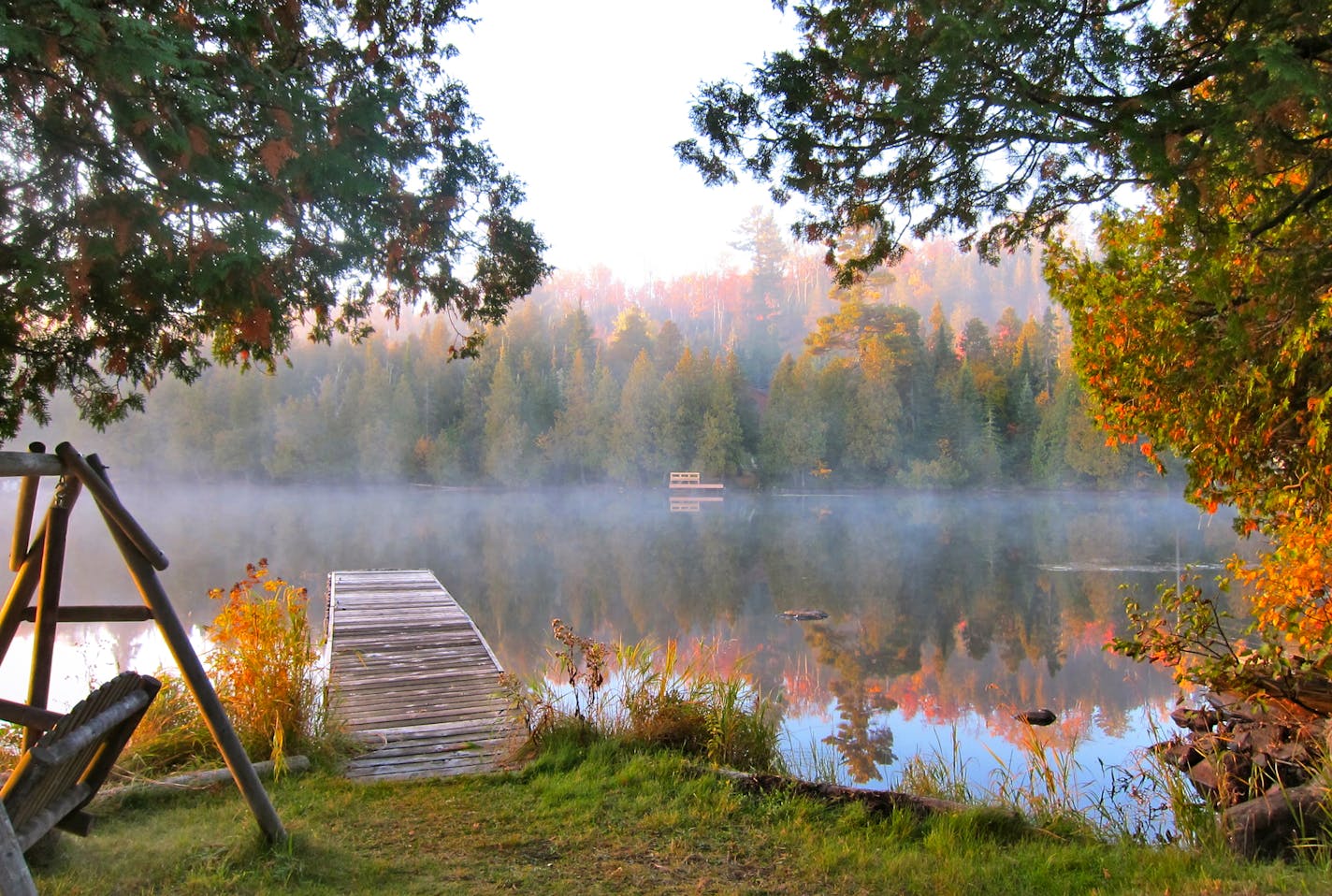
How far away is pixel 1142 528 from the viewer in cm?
2361

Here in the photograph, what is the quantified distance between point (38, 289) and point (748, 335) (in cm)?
5593

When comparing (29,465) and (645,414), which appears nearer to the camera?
(29,465)

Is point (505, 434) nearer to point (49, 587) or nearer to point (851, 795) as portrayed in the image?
point (851, 795)

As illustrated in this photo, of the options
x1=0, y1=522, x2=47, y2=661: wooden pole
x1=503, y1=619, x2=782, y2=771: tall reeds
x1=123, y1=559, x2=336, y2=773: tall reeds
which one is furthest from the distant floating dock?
x1=0, y1=522, x2=47, y2=661: wooden pole

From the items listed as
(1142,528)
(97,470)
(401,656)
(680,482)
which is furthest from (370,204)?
(680,482)

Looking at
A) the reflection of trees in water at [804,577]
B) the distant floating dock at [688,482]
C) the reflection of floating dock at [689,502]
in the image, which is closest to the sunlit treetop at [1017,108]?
the reflection of trees in water at [804,577]

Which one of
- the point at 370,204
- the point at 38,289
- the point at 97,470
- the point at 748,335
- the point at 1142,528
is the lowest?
the point at 1142,528

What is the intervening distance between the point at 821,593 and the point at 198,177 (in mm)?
12031

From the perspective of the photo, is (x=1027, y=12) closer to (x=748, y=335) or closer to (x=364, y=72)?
(x=364, y=72)

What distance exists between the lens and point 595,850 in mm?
3074

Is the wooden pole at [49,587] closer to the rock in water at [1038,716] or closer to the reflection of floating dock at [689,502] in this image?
the rock in water at [1038,716]

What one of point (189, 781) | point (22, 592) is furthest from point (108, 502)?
point (189, 781)

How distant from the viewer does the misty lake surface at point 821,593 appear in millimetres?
7477

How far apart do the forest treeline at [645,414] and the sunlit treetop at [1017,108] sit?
110 ft
